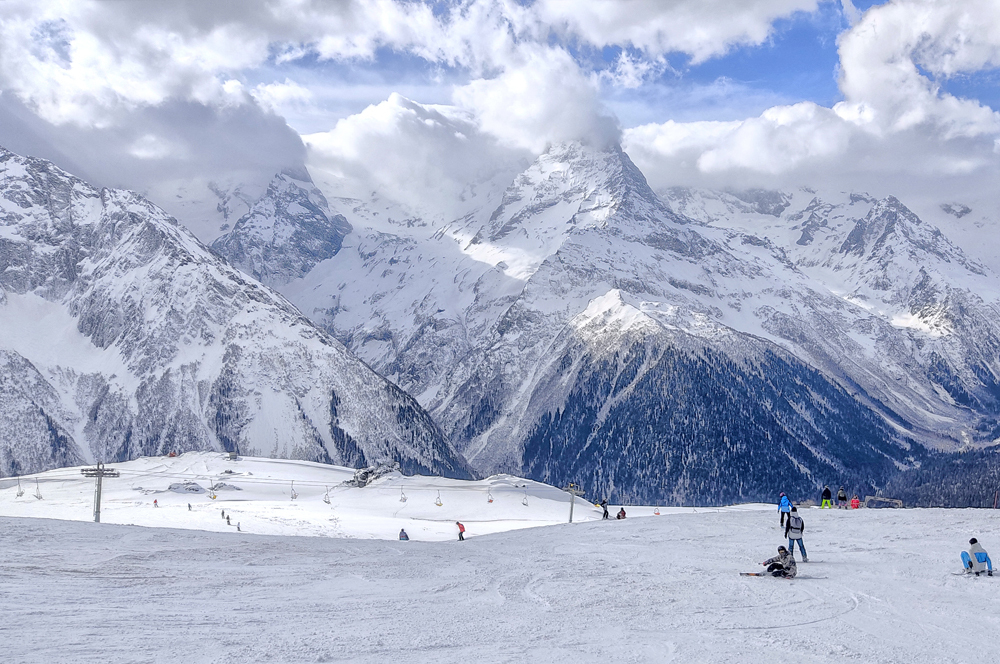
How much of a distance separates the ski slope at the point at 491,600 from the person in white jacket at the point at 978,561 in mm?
693

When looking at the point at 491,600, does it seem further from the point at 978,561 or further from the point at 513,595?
the point at 978,561

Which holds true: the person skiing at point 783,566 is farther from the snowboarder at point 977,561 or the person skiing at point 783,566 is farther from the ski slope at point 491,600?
the snowboarder at point 977,561

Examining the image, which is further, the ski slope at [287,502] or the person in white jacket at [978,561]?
the ski slope at [287,502]

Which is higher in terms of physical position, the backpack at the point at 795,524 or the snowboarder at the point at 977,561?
the backpack at the point at 795,524

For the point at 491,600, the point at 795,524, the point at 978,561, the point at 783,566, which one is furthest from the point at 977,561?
the point at 491,600

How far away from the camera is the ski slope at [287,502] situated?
283 feet

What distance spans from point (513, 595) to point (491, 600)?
1171 millimetres

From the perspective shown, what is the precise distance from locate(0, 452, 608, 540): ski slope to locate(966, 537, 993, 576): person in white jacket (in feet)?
177

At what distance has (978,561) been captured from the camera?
3572 cm

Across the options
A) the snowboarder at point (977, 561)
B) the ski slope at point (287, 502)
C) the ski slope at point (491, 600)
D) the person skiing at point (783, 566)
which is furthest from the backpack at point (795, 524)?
the ski slope at point (287, 502)

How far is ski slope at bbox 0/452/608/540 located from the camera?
8612 centimetres

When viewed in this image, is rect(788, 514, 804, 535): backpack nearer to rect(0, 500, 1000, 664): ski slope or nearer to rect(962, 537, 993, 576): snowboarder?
rect(0, 500, 1000, 664): ski slope

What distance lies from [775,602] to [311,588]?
649 inches

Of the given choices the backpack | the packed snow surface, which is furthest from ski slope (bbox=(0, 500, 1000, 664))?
the backpack
